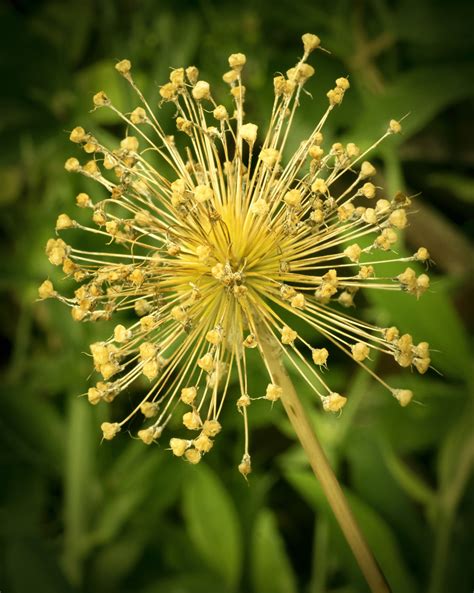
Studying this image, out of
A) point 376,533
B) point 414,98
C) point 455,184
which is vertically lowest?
point 376,533

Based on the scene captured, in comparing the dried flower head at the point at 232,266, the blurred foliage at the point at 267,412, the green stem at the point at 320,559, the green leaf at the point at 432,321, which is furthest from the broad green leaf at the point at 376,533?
the dried flower head at the point at 232,266

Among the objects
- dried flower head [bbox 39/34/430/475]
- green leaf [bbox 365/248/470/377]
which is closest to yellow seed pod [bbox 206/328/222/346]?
dried flower head [bbox 39/34/430/475]

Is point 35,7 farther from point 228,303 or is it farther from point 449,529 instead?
point 449,529

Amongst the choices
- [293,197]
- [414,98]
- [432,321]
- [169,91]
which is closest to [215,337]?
[293,197]

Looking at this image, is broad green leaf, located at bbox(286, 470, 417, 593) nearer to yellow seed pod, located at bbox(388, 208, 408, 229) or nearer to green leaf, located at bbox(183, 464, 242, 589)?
green leaf, located at bbox(183, 464, 242, 589)

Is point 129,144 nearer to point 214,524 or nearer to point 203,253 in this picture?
point 203,253

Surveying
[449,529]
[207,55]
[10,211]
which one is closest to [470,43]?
[207,55]
